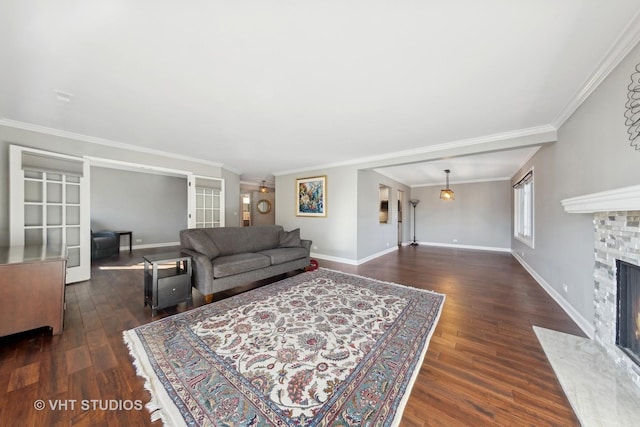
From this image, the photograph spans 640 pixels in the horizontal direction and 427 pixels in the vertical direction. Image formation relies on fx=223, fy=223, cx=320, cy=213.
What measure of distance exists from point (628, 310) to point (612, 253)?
0.43m

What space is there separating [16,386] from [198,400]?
3.90ft

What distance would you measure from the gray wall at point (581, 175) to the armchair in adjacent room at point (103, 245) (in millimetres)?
7885

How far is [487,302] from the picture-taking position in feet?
9.40

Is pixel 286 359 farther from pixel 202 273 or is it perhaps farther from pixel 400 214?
pixel 400 214

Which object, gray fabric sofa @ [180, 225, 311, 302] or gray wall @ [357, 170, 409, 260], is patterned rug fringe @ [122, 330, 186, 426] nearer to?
gray fabric sofa @ [180, 225, 311, 302]

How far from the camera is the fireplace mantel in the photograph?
1323mm

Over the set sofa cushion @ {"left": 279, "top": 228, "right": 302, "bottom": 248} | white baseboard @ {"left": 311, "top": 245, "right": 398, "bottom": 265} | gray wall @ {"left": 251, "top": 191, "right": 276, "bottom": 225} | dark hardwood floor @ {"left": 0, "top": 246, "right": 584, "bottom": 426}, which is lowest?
dark hardwood floor @ {"left": 0, "top": 246, "right": 584, "bottom": 426}

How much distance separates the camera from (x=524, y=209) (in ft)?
16.8

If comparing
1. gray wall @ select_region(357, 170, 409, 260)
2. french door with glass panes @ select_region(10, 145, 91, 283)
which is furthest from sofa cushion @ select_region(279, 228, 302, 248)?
french door with glass panes @ select_region(10, 145, 91, 283)

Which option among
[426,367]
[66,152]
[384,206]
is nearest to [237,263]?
[426,367]

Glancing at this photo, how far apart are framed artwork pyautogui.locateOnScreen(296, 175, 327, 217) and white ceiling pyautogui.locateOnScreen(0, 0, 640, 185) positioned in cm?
236

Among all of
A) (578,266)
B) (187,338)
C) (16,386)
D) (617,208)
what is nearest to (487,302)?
(578,266)

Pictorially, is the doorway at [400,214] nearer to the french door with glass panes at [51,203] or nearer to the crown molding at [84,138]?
the crown molding at [84,138]

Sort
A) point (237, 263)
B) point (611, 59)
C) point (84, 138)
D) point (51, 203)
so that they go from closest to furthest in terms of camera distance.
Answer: point (611, 59) → point (237, 263) → point (51, 203) → point (84, 138)
